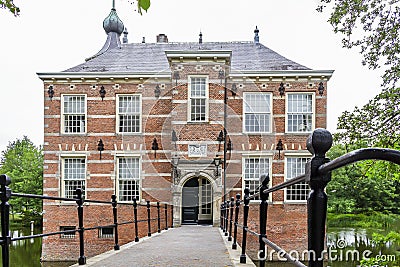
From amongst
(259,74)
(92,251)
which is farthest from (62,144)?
(259,74)

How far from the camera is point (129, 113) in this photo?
18.2m

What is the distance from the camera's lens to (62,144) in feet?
59.5

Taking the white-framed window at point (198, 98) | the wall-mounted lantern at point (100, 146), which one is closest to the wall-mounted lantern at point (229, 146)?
the white-framed window at point (198, 98)

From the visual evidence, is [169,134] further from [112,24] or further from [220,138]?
[112,24]

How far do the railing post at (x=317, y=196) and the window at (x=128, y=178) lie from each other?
16922mm

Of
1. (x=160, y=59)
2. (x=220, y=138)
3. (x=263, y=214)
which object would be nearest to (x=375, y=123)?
(x=263, y=214)

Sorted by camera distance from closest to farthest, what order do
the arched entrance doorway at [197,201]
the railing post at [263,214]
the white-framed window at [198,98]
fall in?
the railing post at [263,214] < the white-framed window at [198,98] < the arched entrance doorway at [197,201]

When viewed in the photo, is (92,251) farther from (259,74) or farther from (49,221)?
(259,74)

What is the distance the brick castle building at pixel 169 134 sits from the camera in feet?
57.6

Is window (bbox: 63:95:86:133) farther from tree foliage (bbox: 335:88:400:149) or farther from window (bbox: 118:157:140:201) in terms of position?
tree foliage (bbox: 335:88:400:149)

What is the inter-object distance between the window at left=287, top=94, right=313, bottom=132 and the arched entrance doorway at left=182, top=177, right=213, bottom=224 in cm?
404

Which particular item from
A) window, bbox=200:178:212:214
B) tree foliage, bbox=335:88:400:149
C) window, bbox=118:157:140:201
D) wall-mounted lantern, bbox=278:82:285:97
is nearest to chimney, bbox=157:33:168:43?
window, bbox=118:157:140:201

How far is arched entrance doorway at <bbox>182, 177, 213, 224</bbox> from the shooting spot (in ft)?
58.9

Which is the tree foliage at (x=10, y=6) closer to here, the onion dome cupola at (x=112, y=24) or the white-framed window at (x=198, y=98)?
the white-framed window at (x=198, y=98)
